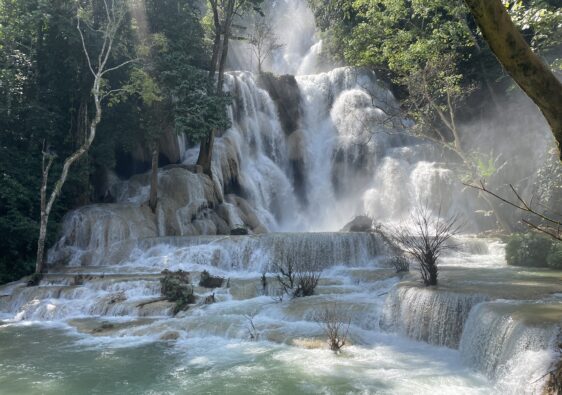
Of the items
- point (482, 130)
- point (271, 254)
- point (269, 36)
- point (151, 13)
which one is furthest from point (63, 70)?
point (269, 36)

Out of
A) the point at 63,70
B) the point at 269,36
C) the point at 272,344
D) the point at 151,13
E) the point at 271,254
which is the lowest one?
the point at 272,344

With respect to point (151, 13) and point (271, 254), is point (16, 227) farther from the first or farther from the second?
point (151, 13)

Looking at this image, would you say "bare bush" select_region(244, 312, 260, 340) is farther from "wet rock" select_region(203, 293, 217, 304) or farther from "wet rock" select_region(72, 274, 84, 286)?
"wet rock" select_region(72, 274, 84, 286)

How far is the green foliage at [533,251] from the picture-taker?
14.2m

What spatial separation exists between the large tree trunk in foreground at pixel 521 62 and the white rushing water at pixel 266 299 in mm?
3518

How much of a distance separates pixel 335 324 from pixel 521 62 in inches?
265

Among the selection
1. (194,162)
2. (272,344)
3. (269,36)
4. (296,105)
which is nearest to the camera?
(272,344)

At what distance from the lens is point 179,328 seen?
10570 millimetres

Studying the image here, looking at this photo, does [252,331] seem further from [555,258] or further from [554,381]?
[555,258]

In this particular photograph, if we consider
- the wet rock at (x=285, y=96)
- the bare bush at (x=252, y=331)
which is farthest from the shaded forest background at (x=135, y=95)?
the bare bush at (x=252, y=331)

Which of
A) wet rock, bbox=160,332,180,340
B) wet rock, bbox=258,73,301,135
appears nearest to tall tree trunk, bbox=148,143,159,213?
wet rock, bbox=160,332,180,340

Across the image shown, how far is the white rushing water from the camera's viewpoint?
7.55m

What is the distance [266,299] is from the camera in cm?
1262

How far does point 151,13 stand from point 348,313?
19.2 metres
